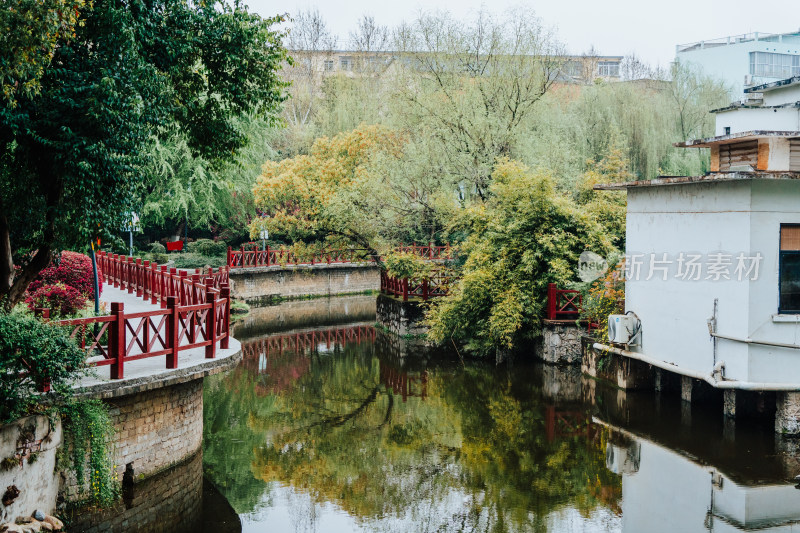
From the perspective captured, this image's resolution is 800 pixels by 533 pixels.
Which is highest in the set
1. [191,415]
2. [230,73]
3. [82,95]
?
[230,73]

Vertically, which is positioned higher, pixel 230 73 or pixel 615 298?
pixel 230 73

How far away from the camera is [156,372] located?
1156 cm

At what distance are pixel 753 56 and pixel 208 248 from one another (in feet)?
113

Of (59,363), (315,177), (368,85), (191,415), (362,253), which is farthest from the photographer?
(368,85)

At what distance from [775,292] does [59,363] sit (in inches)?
460

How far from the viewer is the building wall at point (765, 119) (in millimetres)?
16484

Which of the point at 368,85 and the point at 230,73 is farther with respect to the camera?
the point at 368,85

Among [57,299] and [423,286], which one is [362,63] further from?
[57,299]

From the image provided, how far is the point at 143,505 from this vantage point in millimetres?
11078

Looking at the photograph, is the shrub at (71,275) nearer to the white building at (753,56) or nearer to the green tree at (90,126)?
the green tree at (90,126)

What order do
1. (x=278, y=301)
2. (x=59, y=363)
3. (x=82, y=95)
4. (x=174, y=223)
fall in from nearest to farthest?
1. (x=59, y=363)
2. (x=82, y=95)
3. (x=278, y=301)
4. (x=174, y=223)

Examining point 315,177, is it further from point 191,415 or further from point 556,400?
point 191,415

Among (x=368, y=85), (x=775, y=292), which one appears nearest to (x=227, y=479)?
(x=775, y=292)

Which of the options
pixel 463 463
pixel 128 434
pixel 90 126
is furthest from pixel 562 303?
pixel 90 126
